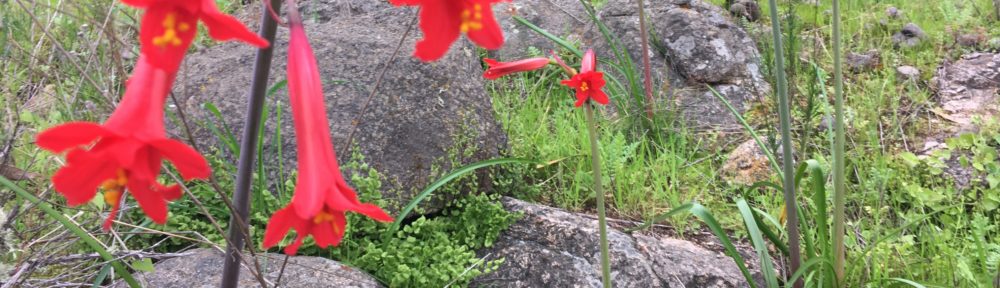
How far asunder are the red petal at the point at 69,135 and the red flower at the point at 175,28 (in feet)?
0.26

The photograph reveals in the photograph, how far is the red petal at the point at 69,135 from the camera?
0.67m

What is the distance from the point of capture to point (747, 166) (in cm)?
343

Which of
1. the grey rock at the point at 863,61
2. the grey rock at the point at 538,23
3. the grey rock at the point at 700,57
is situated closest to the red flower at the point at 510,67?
the grey rock at the point at 700,57

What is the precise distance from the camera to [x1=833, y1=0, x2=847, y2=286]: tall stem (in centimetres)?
220

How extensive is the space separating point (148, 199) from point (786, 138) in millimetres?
1867

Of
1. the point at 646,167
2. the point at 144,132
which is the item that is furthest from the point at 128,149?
the point at 646,167

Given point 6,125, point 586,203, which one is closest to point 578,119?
point 586,203

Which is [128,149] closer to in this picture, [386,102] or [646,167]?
[386,102]

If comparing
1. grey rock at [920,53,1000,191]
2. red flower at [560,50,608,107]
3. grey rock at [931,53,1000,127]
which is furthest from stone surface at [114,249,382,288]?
grey rock at [931,53,1000,127]

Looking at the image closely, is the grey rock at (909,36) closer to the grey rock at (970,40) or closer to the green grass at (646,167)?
the green grass at (646,167)

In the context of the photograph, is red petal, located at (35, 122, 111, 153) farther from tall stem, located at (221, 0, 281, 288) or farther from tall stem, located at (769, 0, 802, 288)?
tall stem, located at (769, 0, 802, 288)

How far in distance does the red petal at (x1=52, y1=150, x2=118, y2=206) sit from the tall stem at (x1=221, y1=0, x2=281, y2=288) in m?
0.22

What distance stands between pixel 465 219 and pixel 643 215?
2.44 ft

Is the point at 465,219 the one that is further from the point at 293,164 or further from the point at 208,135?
the point at 208,135
